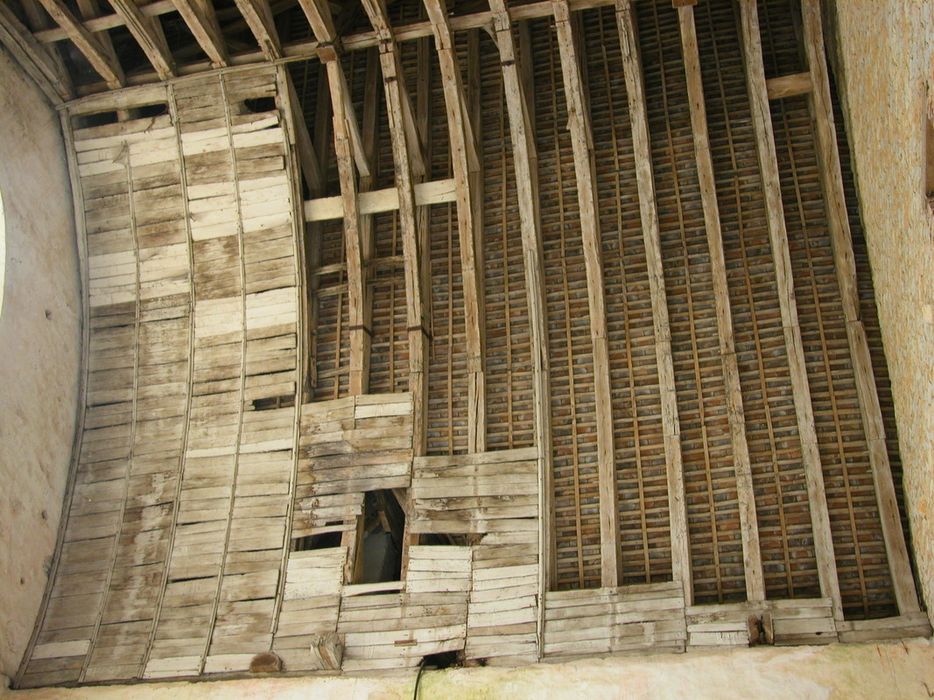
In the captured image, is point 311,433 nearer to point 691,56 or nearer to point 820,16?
point 691,56

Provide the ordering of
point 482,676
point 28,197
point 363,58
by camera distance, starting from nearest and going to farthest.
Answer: point 482,676 < point 28,197 < point 363,58

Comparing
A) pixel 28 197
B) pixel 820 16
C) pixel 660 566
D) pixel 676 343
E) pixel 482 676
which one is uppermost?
pixel 820 16

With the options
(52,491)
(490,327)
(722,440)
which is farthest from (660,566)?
(52,491)

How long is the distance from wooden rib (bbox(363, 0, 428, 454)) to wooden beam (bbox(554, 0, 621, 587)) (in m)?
1.25

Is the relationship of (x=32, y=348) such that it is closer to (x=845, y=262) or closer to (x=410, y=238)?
(x=410, y=238)

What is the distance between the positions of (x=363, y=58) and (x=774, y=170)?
356cm

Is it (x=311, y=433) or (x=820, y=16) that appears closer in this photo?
(x=820, y=16)

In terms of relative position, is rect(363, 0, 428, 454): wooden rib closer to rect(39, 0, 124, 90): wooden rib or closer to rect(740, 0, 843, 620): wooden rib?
rect(39, 0, 124, 90): wooden rib

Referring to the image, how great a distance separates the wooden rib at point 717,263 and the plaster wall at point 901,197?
0.99m

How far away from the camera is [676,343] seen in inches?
287

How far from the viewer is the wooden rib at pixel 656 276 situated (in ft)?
22.5

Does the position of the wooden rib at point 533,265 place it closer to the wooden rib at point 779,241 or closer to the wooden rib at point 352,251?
the wooden rib at point 352,251

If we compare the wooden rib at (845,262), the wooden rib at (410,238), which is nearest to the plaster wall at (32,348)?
the wooden rib at (410,238)

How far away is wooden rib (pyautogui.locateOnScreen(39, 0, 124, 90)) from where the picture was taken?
7.11 metres
